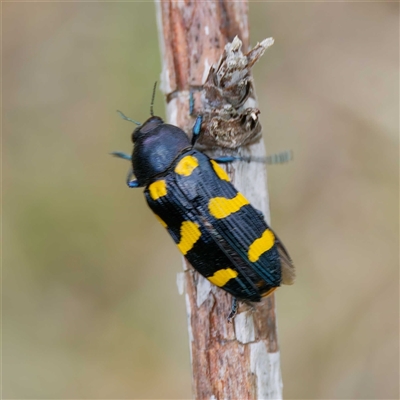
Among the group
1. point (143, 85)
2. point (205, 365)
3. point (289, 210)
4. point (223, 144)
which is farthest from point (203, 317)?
point (143, 85)

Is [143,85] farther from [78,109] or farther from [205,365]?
[205,365]

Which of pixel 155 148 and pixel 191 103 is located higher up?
pixel 191 103

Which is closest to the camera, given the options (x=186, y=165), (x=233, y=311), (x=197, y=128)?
(x=233, y=311)

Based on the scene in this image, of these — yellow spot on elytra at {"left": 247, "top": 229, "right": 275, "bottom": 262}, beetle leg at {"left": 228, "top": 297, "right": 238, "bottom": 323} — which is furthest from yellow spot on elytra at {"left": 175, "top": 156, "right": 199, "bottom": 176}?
beetle leg at {"left": 228, "top": 297, "right": 238, "bottom": 323}

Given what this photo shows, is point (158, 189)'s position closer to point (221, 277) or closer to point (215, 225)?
point (215, 225)

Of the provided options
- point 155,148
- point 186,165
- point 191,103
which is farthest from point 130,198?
point 191,103

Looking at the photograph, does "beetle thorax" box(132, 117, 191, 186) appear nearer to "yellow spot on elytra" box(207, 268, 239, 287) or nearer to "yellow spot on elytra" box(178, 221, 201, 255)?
Answer: "yellow spot on elytra" box(178, 221, 201, 255)
